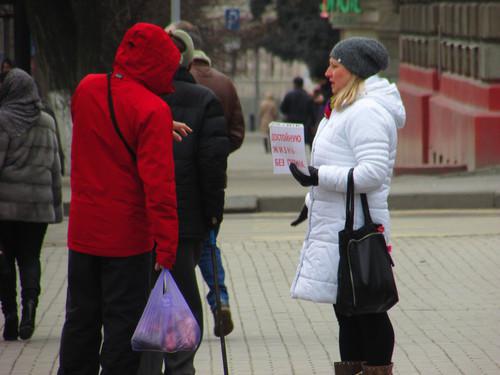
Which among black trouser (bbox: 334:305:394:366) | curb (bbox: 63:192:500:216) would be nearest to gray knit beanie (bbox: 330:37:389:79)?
black trouser (bbox: 334:305:394:366)

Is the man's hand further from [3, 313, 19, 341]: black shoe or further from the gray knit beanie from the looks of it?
[3, 313, 19, 341]: black shoe

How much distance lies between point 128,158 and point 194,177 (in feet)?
2.73

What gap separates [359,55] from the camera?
20.0 feet

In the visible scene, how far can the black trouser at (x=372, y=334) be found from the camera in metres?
6.20

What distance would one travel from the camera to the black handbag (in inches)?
235

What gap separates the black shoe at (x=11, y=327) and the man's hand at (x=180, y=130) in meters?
2.46

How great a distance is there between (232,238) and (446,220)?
9.18 ft

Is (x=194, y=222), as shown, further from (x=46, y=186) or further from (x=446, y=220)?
(x=446, y=220)

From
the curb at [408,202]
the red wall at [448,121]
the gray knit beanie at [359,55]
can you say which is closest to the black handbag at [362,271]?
the gray knit beanie at [359,55]

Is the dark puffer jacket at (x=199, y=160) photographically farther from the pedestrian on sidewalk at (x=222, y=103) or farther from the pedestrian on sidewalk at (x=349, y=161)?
the pedestrian on sidewalk at (x=222, y=103)

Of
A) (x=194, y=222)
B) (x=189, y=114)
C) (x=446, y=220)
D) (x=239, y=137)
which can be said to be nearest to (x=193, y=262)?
A: (x=194, y=222)

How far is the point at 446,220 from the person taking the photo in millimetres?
15227

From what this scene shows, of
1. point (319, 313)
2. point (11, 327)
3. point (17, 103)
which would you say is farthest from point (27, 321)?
point (319, 313)

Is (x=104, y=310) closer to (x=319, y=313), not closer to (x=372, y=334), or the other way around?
(x=372, y=334)
